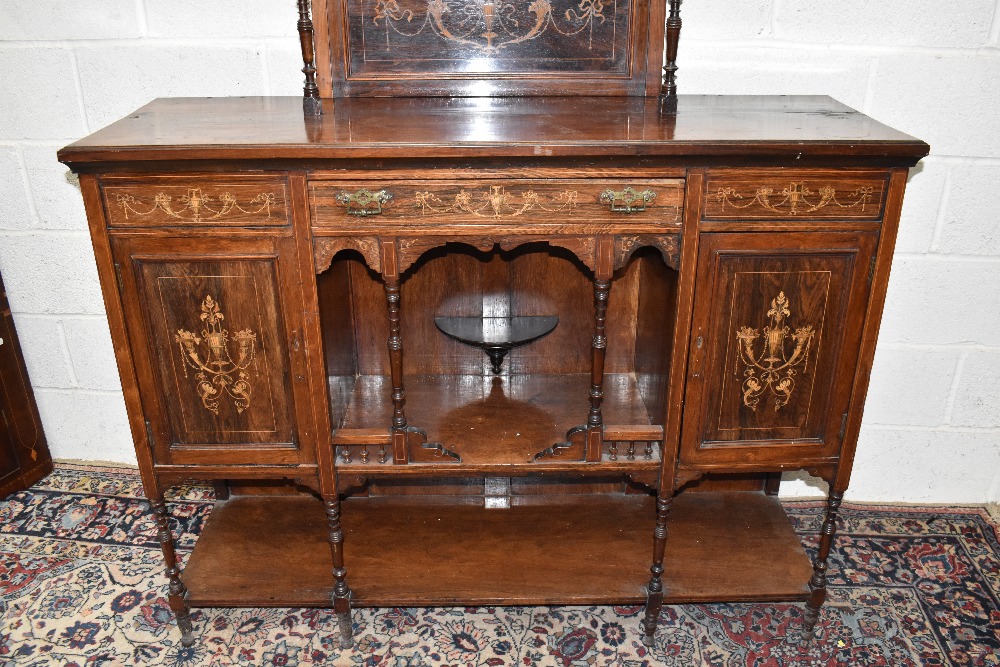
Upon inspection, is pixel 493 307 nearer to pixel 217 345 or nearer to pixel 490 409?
pixel 490 409

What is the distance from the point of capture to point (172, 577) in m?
2.25

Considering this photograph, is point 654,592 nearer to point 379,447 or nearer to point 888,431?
point 379,447

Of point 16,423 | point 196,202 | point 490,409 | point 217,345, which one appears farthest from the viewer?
point 16,423

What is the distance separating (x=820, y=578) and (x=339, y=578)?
134cm

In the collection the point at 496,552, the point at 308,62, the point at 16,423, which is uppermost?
the point at 308,62

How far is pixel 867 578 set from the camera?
2.53m

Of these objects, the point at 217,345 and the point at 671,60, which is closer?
the point at 217,345

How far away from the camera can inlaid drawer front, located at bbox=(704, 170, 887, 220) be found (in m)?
1.79


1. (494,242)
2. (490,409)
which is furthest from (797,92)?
(490,409)

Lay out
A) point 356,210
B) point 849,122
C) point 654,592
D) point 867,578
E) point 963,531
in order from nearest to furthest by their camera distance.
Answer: point 356,210 → point 849,122 → point 654,592 → point 867,578 → point 963,531

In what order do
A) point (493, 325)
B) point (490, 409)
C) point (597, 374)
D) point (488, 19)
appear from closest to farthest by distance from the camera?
1. point (597, 374)
2. point (488, 19)
3. point (490, 409)
4. point (493, 325)

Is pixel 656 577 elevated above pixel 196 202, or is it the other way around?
pixel 196 202

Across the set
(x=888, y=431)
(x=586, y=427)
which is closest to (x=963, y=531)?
(x=888, y=431)

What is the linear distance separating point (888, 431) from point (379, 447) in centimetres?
175
